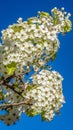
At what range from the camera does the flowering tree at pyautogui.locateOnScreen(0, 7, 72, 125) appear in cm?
1714

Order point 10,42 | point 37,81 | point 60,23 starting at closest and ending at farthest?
1. point 10,42
2. point 37,81
3. point 60,23

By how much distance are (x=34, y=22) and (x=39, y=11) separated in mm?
1506

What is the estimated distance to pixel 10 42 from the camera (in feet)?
57.0

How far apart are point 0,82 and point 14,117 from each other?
3.25 m

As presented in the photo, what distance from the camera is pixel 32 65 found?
1852 centimetres

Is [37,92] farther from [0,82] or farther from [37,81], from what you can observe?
[0,82]

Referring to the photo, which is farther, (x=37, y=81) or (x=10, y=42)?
(x=37, y=81)

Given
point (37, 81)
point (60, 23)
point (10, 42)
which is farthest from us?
point (60, 23)

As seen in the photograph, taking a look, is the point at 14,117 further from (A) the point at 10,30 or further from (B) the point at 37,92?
(A) the point at 10,30

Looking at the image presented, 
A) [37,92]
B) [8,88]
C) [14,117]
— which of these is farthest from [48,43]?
[14,117]

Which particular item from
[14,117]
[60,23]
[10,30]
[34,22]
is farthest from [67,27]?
[14,117]

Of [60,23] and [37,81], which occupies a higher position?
[60,23]

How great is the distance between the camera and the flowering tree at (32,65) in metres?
17.1

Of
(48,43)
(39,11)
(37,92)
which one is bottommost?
(37,92)
